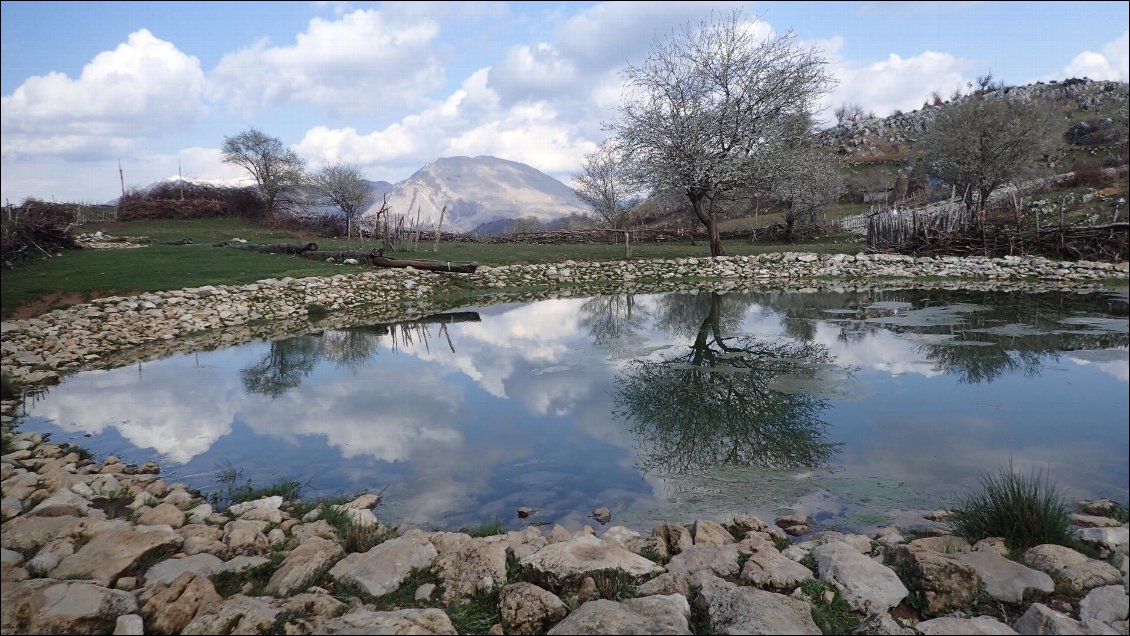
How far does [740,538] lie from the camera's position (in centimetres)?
502

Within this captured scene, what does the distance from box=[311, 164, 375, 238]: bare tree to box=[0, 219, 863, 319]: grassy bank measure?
6.25m

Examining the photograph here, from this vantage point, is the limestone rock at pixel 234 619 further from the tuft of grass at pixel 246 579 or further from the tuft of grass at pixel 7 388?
the tuft of grass at pixel 7 388

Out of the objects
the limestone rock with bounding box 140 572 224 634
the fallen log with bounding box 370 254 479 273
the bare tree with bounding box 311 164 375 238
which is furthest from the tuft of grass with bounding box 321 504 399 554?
the bare tree with bounding box 311 164 375 238

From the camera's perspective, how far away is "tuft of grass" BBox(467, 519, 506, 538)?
5.30 meters

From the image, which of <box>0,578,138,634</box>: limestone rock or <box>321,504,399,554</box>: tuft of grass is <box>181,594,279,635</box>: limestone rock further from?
<box>321,504,399,554</box>: tuft of grass

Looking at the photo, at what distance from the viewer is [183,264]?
21734mm

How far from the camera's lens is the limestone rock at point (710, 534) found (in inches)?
188

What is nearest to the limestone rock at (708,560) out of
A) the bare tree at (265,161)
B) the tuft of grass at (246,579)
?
the tuft of grass at (246,579)

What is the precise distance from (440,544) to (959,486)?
16.3 feet

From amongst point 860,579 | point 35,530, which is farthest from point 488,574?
point 35,530

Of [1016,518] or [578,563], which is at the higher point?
[1016,518]

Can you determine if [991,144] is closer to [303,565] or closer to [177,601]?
[303,565]

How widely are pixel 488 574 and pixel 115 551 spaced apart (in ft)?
9.06

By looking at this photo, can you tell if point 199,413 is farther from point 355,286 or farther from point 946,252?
point 946,252
